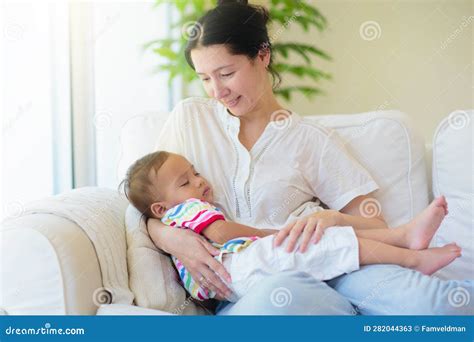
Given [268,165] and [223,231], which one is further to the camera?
[268,165]

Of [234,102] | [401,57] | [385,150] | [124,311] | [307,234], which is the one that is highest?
[401,57]

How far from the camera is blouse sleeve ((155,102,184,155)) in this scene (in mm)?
1206

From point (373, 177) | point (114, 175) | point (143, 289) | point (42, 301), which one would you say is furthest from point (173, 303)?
point (114, 175)

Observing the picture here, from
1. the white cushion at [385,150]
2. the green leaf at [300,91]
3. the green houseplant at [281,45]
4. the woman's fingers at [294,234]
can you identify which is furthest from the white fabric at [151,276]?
the green leaf at [300,91]

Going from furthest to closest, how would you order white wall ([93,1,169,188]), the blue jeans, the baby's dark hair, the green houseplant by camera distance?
the green houseplant, white wall ([93,1,169,188]), the baby's dark hair, the blue jeans

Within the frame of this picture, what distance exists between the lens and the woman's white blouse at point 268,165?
1162 millimetres

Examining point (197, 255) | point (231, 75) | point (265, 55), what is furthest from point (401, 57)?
point (197, 255)

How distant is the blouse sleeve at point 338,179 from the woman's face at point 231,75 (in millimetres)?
192

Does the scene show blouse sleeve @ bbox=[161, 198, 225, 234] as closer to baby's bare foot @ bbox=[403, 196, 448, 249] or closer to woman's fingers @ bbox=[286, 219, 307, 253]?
woman's fingers @ bbox=[286, 219, 307, 253]

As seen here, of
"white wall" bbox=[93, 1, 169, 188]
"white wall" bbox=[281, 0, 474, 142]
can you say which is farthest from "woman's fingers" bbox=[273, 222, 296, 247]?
"white wall" bbox=[281, 0, 474, 142]

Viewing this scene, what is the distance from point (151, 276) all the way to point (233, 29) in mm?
→ 499

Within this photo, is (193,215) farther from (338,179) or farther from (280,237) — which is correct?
(338,179)

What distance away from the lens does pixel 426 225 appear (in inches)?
39.0
